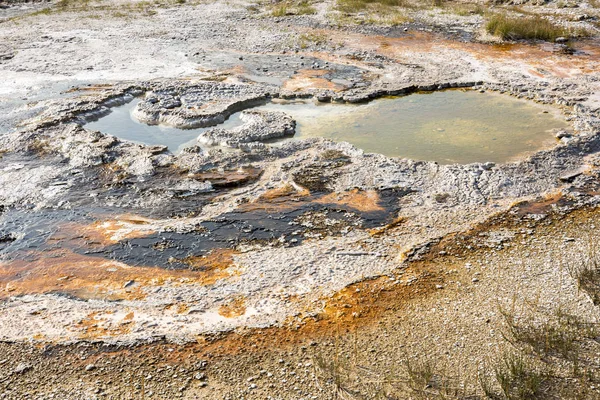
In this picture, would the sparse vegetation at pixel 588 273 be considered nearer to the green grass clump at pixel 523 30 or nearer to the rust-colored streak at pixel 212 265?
the rust-colored streak at pixel 212 265

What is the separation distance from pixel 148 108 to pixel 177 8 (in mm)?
11392

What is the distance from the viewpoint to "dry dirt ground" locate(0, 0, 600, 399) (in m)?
4.39

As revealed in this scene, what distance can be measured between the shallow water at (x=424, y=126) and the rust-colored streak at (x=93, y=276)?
10.8ft

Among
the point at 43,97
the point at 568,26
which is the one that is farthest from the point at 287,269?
the point at 568,26

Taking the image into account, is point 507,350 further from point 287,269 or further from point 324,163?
point 324,163

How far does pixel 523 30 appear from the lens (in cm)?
1405

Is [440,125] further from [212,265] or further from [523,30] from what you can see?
[523,30]

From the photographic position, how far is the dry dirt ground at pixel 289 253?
4.39m

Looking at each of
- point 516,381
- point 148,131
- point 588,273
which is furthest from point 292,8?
point 516,381

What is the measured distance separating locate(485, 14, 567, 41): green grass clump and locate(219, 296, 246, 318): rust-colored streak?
1179cm

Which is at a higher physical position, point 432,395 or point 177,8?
point 177,8

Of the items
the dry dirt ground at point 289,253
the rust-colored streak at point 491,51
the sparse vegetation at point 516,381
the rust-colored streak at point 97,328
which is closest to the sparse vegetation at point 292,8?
the rust-colored streak at point 491,51

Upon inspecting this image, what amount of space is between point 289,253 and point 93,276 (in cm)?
221

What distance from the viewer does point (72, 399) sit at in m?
4.23
